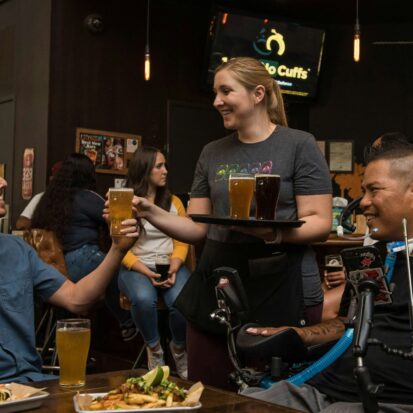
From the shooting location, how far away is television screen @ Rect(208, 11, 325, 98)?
6.94 metres

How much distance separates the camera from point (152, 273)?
4.25m

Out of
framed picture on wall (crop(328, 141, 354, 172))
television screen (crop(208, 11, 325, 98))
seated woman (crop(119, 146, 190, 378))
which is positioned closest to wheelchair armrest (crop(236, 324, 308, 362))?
seated woman (crop(119, 146, 190, 378))

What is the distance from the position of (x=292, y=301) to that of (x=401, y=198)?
0.54 metres

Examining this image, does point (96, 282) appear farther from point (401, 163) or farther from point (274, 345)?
point (401, 163)

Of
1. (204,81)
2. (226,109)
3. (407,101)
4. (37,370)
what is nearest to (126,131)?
Result: (204,81)

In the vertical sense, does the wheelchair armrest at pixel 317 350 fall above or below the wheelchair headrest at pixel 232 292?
below

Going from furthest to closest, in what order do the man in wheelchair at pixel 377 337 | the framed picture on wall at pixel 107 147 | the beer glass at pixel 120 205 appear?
the framed picture on wall at pixel 107 147, the beer glass at pixel 120 205, the man in wheelchair at pixel 377 337

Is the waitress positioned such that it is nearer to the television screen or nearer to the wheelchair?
the wheelchair

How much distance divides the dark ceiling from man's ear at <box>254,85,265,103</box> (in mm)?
4848

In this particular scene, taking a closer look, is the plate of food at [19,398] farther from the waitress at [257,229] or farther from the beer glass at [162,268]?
the beer glass at [162,268]

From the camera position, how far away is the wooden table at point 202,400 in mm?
1450

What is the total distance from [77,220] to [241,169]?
Result: 237cm

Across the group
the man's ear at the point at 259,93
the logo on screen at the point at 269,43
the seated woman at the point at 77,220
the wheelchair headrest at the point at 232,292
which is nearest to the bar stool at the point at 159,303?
the seated woman at the point at 77,220

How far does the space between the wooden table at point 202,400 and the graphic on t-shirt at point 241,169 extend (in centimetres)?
91
